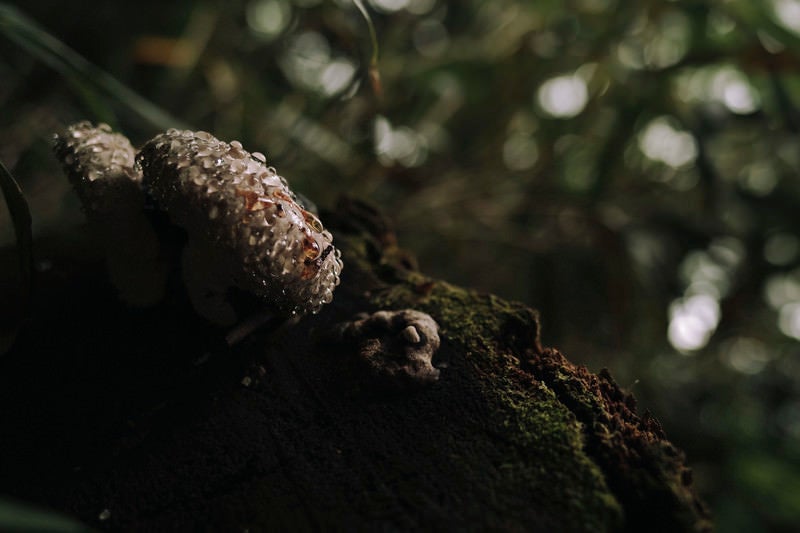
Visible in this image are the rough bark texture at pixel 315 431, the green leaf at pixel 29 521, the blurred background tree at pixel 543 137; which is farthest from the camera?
the blurred background tree at pixel 543 137

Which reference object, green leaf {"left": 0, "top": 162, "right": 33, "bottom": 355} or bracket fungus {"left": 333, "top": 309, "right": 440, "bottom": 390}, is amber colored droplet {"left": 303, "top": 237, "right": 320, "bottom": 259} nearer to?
bracket fungus {"left": 333, "top": 309, "right": 440, "bottom": 390}

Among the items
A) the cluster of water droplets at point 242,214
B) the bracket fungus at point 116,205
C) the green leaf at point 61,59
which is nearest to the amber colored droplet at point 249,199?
the cluster of water droplets at point 242,214

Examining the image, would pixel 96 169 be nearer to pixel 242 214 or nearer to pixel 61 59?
pixel 242 214

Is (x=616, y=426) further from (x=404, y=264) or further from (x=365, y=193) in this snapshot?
(x=365, y=193)

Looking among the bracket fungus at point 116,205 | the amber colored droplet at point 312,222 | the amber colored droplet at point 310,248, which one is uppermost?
the amber colored droplet at point 312,222

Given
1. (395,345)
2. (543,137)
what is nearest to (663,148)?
(543,137)

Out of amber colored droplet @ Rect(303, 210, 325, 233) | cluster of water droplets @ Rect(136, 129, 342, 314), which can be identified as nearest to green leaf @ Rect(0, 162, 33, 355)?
cluster of water droplets @ Rect(136, 129, 342, 314)

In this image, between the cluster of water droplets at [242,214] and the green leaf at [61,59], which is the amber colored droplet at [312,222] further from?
the green leaf at [61,59]
